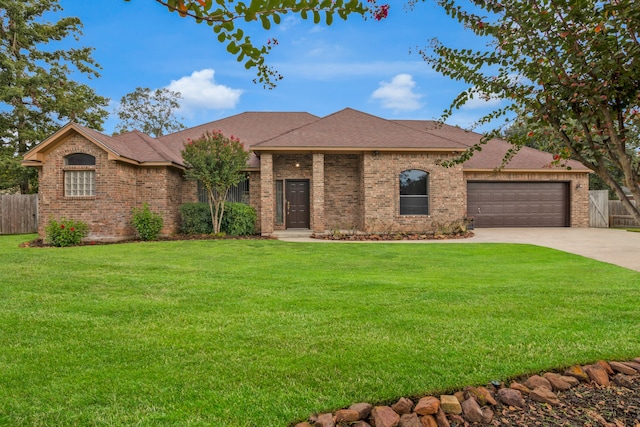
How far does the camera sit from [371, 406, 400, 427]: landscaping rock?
2.26 meters

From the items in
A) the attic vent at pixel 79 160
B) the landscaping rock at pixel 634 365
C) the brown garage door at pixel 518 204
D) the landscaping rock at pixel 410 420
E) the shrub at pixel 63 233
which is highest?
the attic vent at pixel 79 160

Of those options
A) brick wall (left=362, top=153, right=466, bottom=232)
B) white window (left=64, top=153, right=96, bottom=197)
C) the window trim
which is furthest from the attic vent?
the window trim

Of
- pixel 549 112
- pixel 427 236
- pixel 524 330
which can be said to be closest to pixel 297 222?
pixel 427 236

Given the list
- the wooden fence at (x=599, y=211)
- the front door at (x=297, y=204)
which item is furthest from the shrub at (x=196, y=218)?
the wooden fence at (x=599, y=211)

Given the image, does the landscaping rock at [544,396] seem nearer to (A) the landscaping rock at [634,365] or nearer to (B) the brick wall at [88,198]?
(A) the landscaping rock at [634,365]

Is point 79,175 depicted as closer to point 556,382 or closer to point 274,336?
point 274,336

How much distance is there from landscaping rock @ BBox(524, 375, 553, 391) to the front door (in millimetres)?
14571

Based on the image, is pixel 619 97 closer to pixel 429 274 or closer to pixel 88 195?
pixel 429 274

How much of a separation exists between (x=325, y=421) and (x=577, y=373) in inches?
74.7

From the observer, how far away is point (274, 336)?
3721 mm

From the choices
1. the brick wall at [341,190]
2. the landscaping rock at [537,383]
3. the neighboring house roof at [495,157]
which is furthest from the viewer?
the neighboring house roof at [495,157]

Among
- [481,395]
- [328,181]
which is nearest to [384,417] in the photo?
[481,395]

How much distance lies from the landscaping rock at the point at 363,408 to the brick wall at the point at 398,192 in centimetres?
1289

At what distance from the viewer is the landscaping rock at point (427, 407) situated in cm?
237
